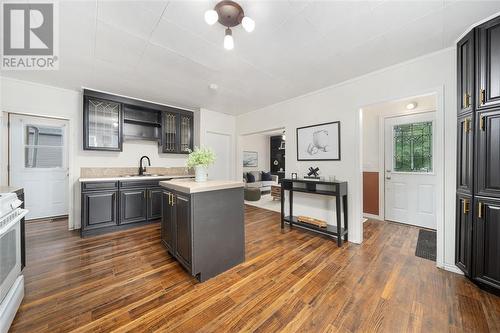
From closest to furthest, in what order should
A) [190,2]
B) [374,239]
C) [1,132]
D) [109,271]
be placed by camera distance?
[190,2], [109,271], [374,239], [1,132]

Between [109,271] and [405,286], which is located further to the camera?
[109,271]

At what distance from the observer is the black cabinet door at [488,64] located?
170 cm

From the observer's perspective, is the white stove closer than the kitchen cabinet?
Yes

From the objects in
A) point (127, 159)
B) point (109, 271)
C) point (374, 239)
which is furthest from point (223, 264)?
point (127, 159)

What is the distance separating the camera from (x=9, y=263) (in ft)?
4.97

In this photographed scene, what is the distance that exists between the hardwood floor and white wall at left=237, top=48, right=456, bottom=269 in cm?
63

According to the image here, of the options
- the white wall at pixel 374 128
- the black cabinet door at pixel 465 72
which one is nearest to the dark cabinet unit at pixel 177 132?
the white wall at pixel 374 128

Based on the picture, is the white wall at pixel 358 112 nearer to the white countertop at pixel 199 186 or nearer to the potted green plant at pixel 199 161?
the white countertop at pixel 199 186

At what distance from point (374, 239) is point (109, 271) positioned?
11.9ft

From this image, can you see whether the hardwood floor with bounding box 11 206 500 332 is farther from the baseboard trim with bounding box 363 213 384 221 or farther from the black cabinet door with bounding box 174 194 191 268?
the baseboard trim with bounding box 363 213 384 221

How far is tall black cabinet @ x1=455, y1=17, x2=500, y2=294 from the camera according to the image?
5.61 ft

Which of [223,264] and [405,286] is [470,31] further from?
[223,264]

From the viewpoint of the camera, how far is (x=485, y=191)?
1.77 metres

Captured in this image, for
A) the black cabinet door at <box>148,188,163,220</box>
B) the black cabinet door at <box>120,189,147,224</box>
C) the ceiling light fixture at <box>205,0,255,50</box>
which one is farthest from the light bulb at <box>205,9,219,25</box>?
the black cabinet door at <box>120,189,147,224</box>
